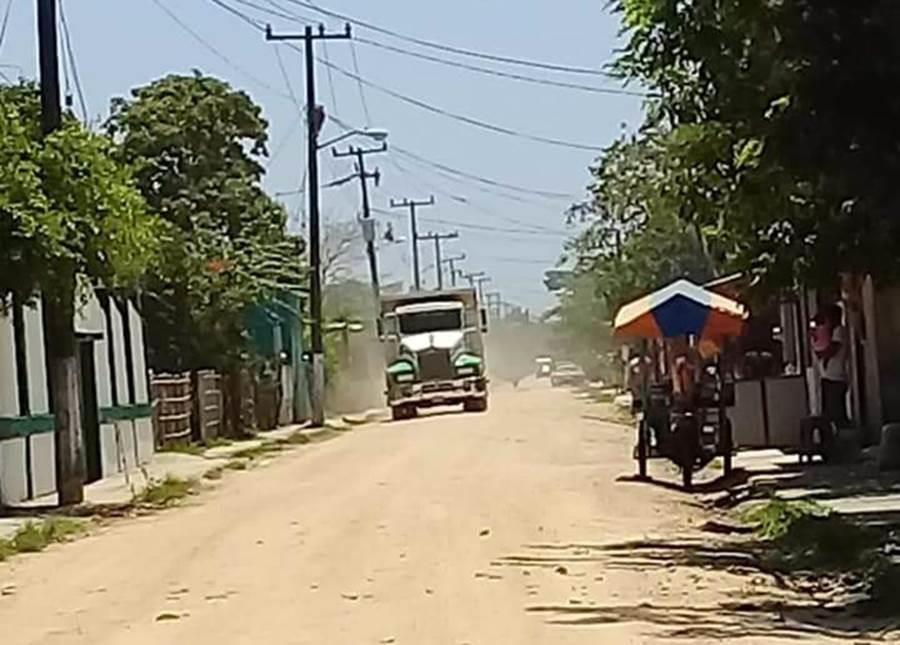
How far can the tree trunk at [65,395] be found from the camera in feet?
102

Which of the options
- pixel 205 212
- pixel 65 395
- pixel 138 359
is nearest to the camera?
pixel 65 395

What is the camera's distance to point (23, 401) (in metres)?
33.0

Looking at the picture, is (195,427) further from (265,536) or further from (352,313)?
(352,313)

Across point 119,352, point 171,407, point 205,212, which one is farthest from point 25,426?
point 205,212

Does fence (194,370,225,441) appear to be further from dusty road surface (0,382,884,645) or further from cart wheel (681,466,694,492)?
cart wheel (681,466,694,492)

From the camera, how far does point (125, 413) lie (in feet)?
137

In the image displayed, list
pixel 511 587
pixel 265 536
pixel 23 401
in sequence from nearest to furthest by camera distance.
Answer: pixel 511 587 → pixel 265 536 → pixel 23 401

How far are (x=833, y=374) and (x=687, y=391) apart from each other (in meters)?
2.04

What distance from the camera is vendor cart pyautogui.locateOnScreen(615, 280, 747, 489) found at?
29406 mm

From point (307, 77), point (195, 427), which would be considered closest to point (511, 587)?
point (195, 427)

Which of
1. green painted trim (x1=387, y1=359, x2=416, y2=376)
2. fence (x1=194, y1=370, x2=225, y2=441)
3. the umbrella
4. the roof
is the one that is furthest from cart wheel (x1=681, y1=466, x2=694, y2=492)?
the roof

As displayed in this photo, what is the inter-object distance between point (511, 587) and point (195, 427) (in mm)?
36649

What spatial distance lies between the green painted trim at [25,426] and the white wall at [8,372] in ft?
0.52

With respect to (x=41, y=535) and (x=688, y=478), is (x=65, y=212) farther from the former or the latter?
(x=688, y=478)
